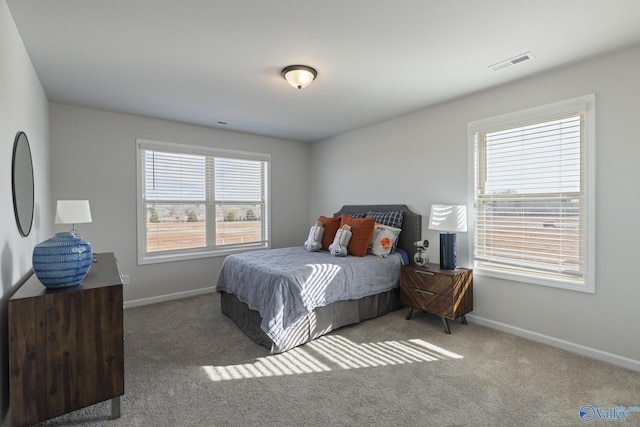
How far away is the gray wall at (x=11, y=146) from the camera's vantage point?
5.59 ft

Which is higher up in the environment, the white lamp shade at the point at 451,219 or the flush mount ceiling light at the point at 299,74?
the flush mount ceiling light at the point at 299,74

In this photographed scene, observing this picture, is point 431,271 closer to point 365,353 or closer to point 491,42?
point 365,353

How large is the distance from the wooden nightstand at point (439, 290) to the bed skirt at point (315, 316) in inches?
12.2

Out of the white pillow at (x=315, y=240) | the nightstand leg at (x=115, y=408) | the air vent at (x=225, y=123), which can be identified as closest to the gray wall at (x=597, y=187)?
the white pillow at (x=315, y=240)

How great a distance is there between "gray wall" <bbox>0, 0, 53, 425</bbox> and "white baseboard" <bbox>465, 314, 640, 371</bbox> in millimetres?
3777

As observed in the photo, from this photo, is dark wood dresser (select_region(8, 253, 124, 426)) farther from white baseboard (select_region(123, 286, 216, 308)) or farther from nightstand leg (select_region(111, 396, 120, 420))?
white baseboard (select_region(123, 286, 216, 308))

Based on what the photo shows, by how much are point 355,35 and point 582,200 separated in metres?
2.34

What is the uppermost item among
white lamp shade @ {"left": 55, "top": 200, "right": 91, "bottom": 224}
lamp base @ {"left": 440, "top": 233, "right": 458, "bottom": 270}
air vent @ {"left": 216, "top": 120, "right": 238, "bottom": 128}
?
air vent @ {"left": 216, "top": 120, "right": 238, "bottom": 128}

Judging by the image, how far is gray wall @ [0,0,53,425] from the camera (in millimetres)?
1704

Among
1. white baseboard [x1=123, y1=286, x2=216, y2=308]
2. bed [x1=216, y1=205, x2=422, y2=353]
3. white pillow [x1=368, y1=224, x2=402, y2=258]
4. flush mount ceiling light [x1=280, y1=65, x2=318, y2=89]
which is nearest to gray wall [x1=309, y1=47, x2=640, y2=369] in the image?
white pillow [x1=368, y1=224, x2=402, y2=258]

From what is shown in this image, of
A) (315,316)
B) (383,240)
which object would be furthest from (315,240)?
(315,316)

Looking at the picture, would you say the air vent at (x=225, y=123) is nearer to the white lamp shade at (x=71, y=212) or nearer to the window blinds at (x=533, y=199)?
the white lamp shade at (x=71, y=212)

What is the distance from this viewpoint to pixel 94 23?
200 centimetres

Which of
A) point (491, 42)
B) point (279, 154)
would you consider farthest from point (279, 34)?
point (279, 154)
